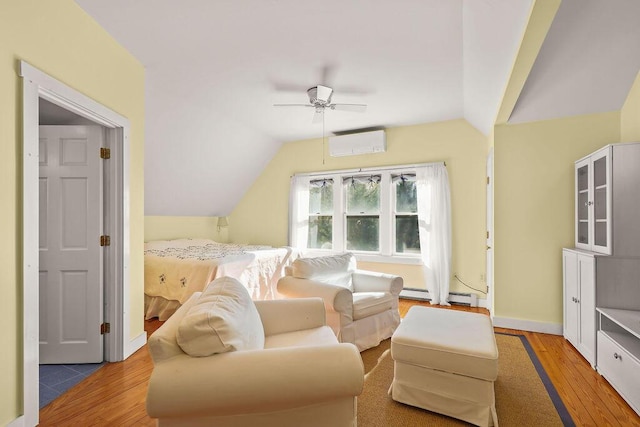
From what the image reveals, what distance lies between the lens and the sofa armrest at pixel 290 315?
6.77ft

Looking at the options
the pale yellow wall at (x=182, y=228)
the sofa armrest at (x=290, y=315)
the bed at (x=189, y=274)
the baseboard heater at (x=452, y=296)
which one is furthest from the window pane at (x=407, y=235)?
the pale yellow wall at (x=182, y=228)

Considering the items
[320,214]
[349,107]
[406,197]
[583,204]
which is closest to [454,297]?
[406,197]

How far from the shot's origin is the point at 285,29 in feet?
7.74

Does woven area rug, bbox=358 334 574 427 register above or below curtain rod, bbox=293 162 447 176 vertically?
below

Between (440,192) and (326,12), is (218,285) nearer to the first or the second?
(326,12)

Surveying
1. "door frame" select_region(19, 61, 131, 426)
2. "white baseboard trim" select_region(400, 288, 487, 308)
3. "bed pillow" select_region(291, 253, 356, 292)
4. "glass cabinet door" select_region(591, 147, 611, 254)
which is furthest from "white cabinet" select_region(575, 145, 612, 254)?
"door frame" select_region(19, 61, 131, 426)

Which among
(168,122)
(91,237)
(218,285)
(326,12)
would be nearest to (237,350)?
(218,285)

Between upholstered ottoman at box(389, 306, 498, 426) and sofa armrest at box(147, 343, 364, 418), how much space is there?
0.81 metres

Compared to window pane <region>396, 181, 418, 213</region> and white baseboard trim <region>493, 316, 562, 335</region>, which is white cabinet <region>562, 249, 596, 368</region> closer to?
white baseboard trim <region>493, 316, 562, 335</region>

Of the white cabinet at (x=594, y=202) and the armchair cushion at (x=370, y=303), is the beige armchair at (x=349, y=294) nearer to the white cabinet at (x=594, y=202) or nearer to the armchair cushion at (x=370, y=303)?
the armchair cushion at (x=370, y=303)

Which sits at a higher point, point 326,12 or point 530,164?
point 326,12

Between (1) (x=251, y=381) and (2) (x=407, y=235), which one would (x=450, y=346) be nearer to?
(1) (x=251, y=381)

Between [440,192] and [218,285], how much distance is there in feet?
11.9

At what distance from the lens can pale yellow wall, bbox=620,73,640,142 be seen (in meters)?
2.66
